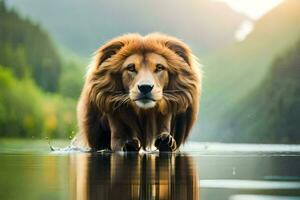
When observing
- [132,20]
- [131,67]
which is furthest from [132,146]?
[132,20]

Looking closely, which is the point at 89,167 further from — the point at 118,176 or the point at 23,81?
the point at 23,81

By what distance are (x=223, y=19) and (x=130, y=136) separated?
3.86 meters

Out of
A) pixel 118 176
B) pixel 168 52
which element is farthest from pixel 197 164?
pixel 168 52

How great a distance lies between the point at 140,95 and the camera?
6.21 metres

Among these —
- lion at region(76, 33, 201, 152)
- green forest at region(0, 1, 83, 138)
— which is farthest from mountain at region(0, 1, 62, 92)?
lion at region(76, 33, 201, 152)

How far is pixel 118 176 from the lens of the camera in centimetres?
379

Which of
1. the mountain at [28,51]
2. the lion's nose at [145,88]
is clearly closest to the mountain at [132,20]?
the mountain at [28,51]

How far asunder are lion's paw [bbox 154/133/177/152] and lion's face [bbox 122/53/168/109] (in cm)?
24

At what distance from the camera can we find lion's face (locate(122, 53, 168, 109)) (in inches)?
245

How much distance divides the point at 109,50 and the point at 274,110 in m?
3.75

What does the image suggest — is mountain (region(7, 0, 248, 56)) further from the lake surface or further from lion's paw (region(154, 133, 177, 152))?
the lake surface

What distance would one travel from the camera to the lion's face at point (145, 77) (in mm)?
6215

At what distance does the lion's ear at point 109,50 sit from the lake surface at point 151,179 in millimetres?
1570

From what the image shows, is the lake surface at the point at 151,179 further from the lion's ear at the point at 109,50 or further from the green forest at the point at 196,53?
the green forest at the point at 196,53
